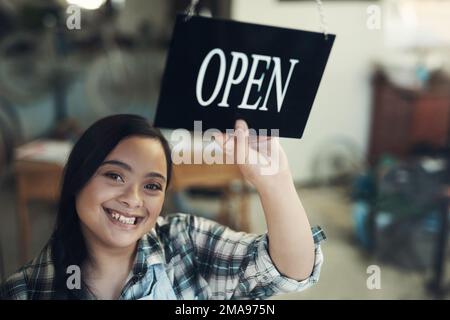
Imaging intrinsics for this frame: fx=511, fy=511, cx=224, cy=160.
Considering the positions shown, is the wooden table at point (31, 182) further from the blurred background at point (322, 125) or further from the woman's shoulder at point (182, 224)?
the woman's shoulder at point (182, 224)

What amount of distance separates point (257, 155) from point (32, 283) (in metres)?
0.29

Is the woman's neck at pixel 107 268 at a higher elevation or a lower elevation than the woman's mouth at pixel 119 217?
lower

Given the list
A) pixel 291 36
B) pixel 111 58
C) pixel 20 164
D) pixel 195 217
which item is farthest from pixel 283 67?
pixel 111 58

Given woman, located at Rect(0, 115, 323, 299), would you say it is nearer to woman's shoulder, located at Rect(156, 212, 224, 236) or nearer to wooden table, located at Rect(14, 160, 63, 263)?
woman's shoulder, located at Rect(156, 212, 224, 236)

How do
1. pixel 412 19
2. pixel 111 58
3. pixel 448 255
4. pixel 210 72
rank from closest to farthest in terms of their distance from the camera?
pixel 210 72, pixel 448 255, pixel 111 58, pixel 412 19

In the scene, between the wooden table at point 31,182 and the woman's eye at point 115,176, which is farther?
the wooden table at point 31,182

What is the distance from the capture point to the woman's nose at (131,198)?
55 cm

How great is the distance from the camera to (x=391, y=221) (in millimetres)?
2131

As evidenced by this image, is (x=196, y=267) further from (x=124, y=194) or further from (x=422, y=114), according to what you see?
(x=422, y=114)

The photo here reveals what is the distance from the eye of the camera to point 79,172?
568mm

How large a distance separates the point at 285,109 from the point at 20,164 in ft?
2.96

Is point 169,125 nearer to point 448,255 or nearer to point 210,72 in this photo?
point 210,72

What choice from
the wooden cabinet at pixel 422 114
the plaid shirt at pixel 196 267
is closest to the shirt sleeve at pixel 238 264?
the plaid shirt at pixel 196 267

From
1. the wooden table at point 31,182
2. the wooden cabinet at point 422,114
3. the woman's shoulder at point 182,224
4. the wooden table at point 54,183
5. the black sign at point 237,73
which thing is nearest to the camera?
the black sign at point 237,73
